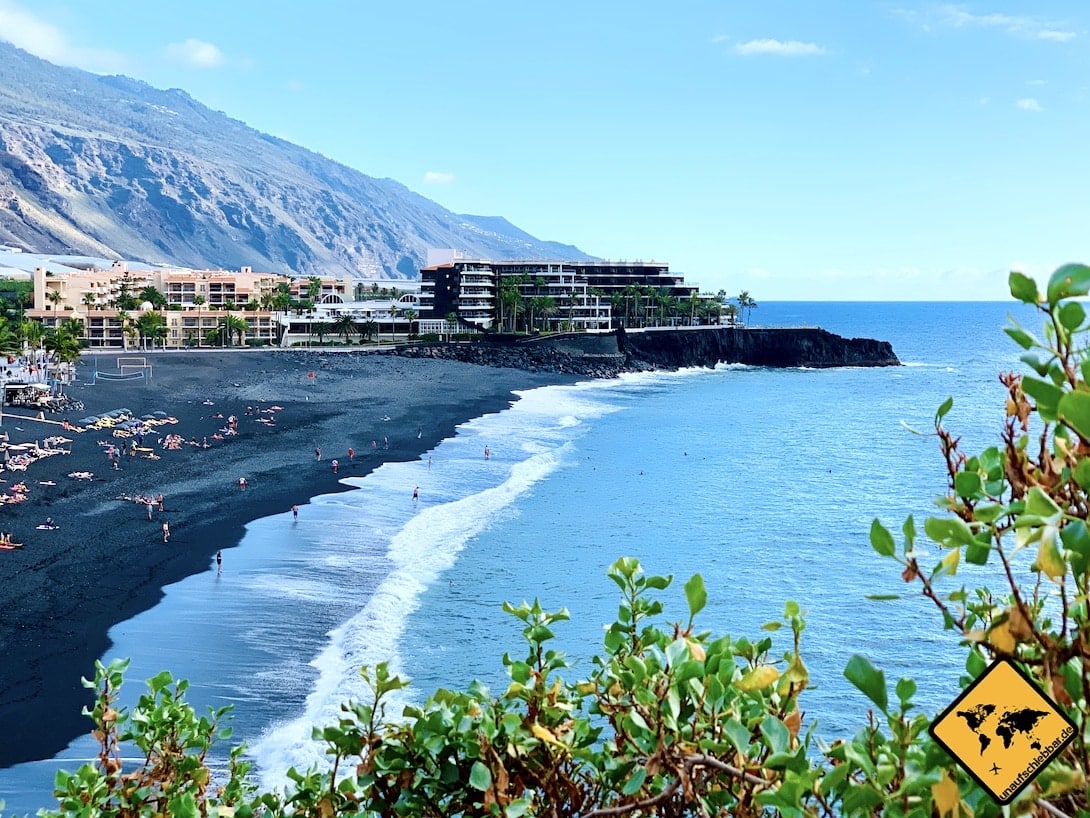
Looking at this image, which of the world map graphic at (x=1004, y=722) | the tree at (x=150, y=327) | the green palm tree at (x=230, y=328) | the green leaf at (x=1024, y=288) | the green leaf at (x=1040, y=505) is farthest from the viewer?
the green palm tree at (x=230, y=328)

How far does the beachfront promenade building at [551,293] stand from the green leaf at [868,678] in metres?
96.8

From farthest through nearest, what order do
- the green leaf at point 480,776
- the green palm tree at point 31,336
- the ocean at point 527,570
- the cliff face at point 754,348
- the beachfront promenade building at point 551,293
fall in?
the cliff face at point 754,348 → the beachfront promenade building at point 551,293 → the green palm tree at point 31,336 → the ocean at point 527,570 → the green leaf at point 480,776

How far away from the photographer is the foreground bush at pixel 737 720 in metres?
1.82

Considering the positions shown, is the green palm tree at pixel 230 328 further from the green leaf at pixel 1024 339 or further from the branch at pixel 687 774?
the green leaf at pixel 1024 339

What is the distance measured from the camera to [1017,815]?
1.81 m

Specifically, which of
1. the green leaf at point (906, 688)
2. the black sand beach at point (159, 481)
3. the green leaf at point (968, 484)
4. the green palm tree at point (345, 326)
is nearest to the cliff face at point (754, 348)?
the green palm tree at point (345, 326)

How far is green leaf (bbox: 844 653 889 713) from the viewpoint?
195 centimetres

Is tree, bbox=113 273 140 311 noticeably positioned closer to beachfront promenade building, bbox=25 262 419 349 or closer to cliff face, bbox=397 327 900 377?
beachfront promenade building, bbox=25 262 419 349

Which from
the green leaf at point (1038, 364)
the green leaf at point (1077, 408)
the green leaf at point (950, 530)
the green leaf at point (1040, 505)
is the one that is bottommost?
the green leaf at point (950, 530)

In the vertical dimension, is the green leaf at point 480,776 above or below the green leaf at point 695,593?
below

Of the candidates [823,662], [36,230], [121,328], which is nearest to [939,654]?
[823,662]

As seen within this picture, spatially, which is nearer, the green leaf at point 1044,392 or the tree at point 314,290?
A: the green leaf at point 1044,392

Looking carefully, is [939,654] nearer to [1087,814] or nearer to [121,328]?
[1087,814]

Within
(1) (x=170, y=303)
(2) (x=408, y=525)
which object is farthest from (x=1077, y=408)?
(1) (x=170, y=303)
